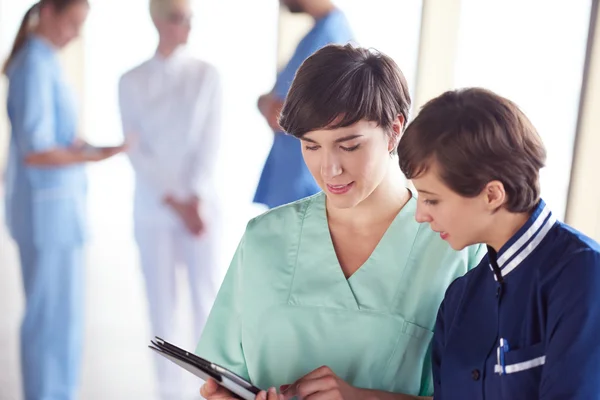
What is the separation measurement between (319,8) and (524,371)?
5.90 feet

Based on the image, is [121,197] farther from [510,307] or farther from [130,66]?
[510,307]

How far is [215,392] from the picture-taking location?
4.23 feet

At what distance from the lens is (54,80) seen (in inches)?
105

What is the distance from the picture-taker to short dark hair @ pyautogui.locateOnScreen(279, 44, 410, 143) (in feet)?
3.98

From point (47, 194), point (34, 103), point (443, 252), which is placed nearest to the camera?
point (443, 252)

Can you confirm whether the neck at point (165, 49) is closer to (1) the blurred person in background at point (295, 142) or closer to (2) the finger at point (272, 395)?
(1) the blurred person in background at point (295, 142)

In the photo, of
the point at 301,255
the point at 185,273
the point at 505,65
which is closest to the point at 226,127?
the point at 185,273

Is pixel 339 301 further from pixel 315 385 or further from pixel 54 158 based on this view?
pixel 54 158

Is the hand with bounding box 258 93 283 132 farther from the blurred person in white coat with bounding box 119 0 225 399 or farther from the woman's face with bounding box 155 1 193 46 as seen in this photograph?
the woman's face with bounding box 155 1 193 46

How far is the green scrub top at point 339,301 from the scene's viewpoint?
1327 millimetres

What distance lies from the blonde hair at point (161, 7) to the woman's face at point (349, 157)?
1.70m

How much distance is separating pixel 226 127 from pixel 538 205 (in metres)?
1.90

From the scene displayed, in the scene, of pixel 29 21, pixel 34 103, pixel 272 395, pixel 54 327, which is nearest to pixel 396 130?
pixel 272 395

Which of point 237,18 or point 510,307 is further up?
point 237,18
